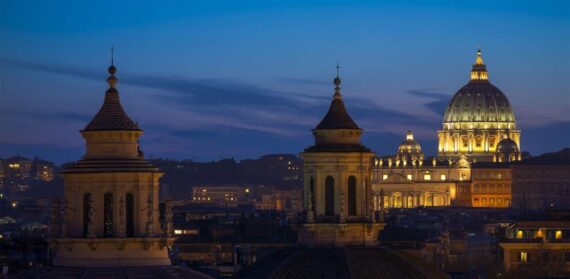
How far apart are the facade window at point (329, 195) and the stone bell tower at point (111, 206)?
5529 millimetres

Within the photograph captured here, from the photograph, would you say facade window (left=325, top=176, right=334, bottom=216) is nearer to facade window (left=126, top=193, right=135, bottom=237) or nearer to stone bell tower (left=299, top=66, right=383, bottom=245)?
stone bell tower (left=299, top=66, right=383, bottom=245)

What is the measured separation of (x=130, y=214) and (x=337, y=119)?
6.82 meters

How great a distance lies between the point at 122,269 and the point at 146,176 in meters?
1.86

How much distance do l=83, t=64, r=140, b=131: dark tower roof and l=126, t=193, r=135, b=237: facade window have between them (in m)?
1.24

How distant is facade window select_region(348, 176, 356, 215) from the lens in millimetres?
51375

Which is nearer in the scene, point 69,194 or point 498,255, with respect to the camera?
point 69,194

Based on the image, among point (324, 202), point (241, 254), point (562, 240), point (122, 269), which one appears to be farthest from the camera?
point (562, 240)

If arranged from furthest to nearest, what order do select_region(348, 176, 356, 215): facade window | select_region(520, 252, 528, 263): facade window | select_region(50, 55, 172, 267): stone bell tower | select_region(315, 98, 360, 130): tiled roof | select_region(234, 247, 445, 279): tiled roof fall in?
select_region(520, 252, 528, 263): facade window, select_region(315, 98, 360, 130): tiled roof, select_region(348, 176, 356, 215): facade window, select_region(234, 247, 445, 279): tiled roof, select_region(50, 55, 172, 267): stone bell tower

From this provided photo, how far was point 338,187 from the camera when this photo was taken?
51.5 metres

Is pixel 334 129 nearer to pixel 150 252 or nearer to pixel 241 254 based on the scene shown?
pixel 150 252

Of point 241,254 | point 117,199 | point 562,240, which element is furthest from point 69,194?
point 562,240

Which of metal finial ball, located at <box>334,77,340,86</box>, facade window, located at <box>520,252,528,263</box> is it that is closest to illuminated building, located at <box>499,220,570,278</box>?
facade window, located at <box>520,252,528,263</box>

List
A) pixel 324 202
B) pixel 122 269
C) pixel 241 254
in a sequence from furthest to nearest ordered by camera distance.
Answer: pixel 241 254, pixel 324 202, pixel 122 269

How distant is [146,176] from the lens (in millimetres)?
46656
